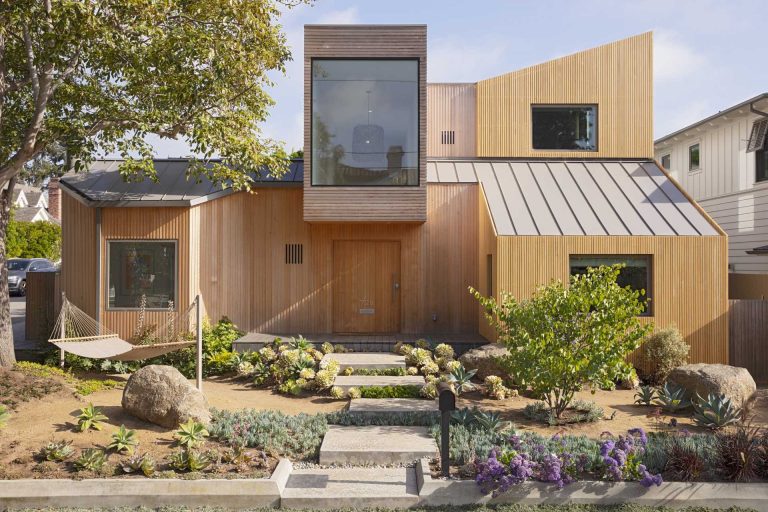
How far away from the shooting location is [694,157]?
17.7 m

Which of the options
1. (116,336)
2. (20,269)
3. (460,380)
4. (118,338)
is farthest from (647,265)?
(20,269)

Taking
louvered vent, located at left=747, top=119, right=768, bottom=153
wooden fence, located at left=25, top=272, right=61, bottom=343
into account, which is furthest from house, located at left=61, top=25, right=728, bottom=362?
louvered vent, located at left=747, top=119, right=768, bottom=153

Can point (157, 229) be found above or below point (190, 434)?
above

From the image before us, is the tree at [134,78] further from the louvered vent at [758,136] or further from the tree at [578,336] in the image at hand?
the louvered vent at [758,136]

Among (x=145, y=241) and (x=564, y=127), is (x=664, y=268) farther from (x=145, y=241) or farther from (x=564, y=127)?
(x=145, y=241)

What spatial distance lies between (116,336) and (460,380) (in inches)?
231

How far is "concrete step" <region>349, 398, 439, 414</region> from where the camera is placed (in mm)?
7762

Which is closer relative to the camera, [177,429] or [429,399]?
[177,429]

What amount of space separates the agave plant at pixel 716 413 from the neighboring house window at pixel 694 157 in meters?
12.4

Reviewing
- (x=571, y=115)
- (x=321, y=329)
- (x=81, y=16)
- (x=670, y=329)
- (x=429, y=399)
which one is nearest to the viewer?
(x=81, y=16)

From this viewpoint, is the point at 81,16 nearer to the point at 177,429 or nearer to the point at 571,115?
the point at 177,429

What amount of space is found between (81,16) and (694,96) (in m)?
11.9

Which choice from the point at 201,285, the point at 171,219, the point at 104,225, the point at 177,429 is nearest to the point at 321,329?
the point at 201,285

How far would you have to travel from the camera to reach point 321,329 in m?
12.3
